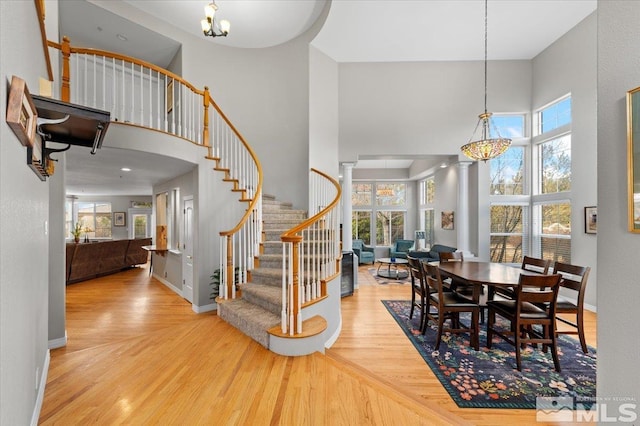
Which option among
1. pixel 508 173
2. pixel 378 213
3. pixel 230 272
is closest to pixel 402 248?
pixel 378 213

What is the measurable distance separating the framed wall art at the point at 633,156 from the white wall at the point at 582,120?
13.9 feet

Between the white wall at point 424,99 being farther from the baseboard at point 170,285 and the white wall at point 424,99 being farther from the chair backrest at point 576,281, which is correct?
the baseboard at point 170,285

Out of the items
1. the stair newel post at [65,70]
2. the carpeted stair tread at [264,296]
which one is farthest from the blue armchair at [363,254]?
the stair newel post at [65,70]

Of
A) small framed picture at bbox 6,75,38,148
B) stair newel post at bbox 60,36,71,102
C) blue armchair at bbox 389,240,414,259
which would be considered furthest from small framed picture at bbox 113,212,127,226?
small framed picture at bbox 6,75,38,148

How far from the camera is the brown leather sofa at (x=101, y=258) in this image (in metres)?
5.64

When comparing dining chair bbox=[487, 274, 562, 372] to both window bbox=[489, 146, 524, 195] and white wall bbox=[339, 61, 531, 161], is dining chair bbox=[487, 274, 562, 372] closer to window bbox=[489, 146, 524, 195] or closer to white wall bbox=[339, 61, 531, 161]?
window bbox=[489, 146, 524, 195]

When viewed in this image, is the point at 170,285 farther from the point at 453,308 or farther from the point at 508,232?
the point at 508,232

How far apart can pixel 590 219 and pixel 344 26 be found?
579 centimetres

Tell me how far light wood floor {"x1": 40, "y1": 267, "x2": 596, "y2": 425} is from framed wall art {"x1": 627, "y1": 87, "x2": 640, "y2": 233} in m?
1.60

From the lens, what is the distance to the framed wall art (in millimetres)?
1263

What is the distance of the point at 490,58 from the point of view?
19.4ft

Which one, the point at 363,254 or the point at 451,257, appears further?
the point at 363,254

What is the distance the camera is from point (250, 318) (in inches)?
112

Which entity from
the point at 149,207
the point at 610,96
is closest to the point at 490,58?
the point at 610,96
